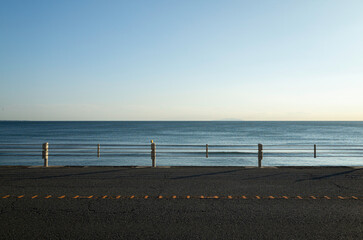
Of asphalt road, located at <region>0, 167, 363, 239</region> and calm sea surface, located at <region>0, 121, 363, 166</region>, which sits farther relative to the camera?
calm sea surface, located at <region>0, 121, 363, 166</region>

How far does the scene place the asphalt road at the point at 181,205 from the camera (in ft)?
19.4

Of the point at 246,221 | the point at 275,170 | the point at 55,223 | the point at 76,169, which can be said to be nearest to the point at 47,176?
the point at 76,169

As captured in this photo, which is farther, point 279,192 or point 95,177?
point 95,177

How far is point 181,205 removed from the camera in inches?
307

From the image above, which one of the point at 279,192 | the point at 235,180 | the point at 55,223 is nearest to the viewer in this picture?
the point at 55,223

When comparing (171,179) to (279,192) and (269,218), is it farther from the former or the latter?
(269,218)

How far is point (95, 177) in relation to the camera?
12133 mm

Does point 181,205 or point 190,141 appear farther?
point 190,141

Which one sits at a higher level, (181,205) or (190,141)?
(181,205)

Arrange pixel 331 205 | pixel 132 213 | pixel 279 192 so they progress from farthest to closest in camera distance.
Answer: pixel 279 192 → pixel 331 205 → pixel 132 213

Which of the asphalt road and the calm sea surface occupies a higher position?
the asphalt road

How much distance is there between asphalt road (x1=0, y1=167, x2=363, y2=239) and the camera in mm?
5902

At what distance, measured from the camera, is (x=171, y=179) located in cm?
1164

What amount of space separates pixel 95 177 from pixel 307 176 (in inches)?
365
